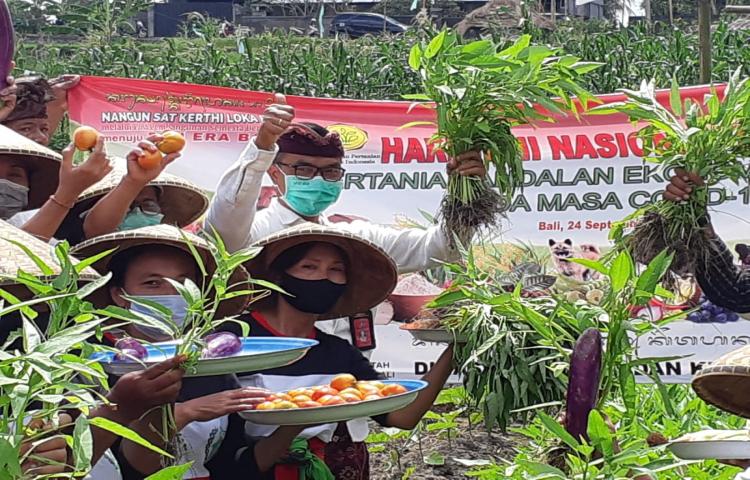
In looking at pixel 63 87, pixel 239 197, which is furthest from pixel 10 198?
pixel 63 87

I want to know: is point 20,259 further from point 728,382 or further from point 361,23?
point 361,23

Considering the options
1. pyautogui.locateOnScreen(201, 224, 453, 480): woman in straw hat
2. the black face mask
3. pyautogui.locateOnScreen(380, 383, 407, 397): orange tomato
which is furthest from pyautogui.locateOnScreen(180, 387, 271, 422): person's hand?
the black face mask

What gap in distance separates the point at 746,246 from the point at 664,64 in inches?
118

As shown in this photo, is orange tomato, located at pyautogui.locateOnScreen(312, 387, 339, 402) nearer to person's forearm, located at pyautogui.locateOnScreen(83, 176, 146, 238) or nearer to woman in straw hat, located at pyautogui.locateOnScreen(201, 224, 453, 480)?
woman in straw hat, located at pyautogui.locateOnScreen(201, 224, 453, 480)

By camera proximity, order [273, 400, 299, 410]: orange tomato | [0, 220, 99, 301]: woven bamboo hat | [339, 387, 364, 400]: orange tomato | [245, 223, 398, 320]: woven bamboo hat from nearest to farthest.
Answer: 1. [0, 220, 99, 301]: woven bamboo hat
2. [273, 400, 299, 410]: orange tomato
3. [339, 387, 364, 400]: orange tomato
4. [245, 223, 398, 320]: woven bamboo hat

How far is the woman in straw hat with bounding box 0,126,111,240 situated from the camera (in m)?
2.93

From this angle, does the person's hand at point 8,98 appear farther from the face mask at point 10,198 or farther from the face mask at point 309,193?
the face mask at point 309,193

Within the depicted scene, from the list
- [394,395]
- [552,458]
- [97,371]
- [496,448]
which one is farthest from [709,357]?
[97,371]

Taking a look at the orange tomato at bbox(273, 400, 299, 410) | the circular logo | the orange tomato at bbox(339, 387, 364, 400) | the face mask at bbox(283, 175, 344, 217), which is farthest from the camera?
the circular logo

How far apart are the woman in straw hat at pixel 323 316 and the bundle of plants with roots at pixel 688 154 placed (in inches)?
26.8

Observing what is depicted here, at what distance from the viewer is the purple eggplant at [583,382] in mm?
1999

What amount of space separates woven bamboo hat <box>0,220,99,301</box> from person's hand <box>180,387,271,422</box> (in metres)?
0.38

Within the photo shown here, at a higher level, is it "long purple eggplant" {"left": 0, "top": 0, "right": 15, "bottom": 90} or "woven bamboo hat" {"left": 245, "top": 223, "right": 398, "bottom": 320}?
"long purple eggplant" {"left": 0, "top": 0, "right": 15, "bottom": 90}

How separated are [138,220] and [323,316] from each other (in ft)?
1.93
